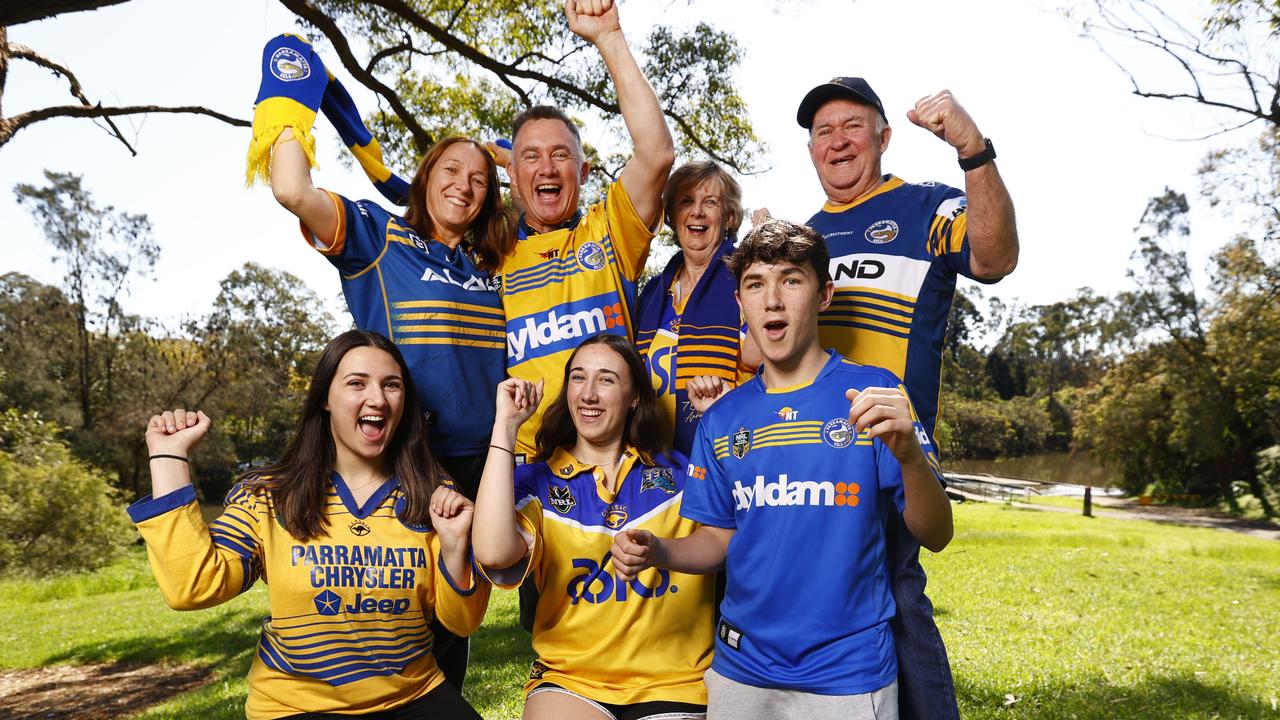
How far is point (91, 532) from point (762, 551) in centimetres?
2458

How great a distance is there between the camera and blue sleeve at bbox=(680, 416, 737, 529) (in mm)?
2604

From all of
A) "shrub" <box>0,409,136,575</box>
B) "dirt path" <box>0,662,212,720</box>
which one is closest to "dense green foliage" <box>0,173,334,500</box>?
"shrub" <box>0,409,136,575</box>

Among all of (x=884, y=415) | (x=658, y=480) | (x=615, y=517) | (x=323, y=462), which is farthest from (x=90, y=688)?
(x=884, y=415)

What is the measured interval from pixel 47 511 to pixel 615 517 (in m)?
23.3

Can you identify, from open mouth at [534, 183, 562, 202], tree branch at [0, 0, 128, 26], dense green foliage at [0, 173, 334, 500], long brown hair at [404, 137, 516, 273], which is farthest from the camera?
dense green foliage at [0, 173, 334, 500]

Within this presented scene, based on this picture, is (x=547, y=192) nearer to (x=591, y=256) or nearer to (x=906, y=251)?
(x=591, y=256)

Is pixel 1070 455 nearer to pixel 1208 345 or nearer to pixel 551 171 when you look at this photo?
pixel 1208 345

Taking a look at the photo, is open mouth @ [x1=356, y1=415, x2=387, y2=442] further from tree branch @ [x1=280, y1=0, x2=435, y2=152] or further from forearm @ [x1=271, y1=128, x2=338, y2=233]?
tree branch @ [x1=280, y1=0, x2=435, y2=152]

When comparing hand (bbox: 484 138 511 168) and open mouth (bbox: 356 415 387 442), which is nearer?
open mouth (bbox: 356 415 387 442)

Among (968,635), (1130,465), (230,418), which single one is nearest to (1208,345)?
(1130,465)

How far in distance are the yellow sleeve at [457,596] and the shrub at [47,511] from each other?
21.3 meters

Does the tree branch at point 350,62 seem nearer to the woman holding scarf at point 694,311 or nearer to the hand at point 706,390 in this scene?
the woman holding scarf at point 694,311

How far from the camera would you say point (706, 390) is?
9.61ft

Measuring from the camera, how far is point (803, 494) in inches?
95.3
